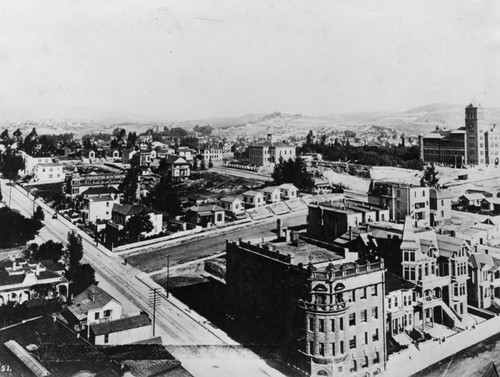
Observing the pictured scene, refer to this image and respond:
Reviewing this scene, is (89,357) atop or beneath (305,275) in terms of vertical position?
beneath

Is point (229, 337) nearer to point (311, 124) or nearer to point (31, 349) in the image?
point (31, 349)

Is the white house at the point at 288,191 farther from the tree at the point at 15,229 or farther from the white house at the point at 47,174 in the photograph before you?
the white house at the point at 47,174

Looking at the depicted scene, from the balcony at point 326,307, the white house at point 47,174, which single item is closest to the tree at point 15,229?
the white house at point 47,174

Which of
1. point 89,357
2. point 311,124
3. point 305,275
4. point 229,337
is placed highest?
point 311,124

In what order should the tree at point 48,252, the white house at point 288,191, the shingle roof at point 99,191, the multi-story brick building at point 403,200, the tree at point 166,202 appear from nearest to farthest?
the tree at point 48,252
the multi-story brick building at point 403,200
the tree at point 166,202
the shingle roof at point 99,191
the white house at point 288,191

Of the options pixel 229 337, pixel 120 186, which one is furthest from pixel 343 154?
pixel 229 337

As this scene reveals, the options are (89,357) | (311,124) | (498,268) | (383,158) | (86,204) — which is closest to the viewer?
(89,357)

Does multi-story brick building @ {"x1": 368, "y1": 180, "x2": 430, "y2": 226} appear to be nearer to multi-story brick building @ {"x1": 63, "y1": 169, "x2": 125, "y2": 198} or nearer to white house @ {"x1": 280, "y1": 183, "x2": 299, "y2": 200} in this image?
white house @ {"x1": 280, "y1": 183, "x2": 299, "y2": 200}
